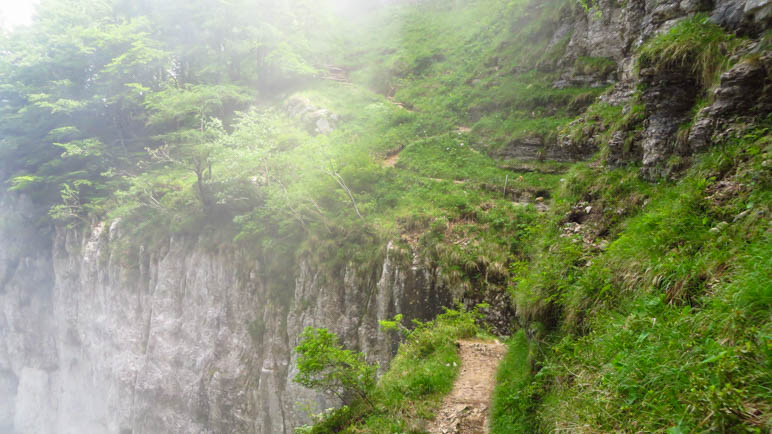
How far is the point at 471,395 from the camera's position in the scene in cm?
526

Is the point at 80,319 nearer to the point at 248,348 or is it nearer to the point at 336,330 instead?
the point at 248,348

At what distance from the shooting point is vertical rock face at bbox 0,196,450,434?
38.2ft

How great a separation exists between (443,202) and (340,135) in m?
7.48

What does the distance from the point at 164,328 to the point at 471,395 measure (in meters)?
16.0

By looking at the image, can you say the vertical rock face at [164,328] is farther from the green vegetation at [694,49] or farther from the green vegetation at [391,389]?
the green vegetation at [694,49]


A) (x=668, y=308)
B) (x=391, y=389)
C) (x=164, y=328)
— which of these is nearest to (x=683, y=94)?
(x=668, y=308)

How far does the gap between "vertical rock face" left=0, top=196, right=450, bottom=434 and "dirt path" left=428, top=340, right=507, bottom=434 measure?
320 centimetres

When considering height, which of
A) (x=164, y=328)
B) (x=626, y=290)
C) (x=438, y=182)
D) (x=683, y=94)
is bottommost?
(x=164, y=328)

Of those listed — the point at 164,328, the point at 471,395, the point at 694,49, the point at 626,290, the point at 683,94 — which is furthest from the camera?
the point at 164,328

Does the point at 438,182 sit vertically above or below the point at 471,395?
above

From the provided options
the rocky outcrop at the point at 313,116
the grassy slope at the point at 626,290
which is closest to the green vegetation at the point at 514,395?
the grassy slope at the point at 626,290

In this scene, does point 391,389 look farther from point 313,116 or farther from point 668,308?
point 313,116

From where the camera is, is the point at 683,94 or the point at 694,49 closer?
the point at 694,49

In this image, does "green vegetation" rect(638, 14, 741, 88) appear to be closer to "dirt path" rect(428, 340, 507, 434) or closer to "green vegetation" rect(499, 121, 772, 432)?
"green vegetation" rect(499, 121, 772, 432)
